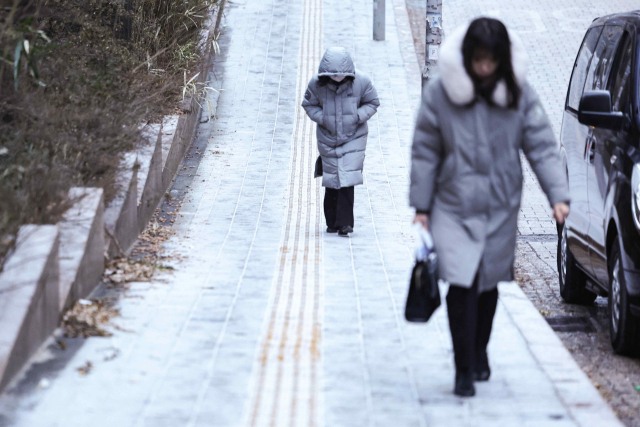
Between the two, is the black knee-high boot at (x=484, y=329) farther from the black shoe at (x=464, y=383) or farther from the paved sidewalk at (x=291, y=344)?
the black shoe at (x=464, y=383)

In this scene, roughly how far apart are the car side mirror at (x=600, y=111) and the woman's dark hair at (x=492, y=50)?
190 centimetres

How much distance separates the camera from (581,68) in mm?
7625

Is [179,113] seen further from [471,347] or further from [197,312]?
[471,347]

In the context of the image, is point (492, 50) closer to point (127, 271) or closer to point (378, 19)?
point (127, 271)

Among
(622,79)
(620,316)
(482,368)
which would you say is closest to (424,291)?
(482,368)

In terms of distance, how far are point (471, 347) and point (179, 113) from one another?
7.96 metres

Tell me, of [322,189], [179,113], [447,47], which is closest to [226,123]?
[179,113]

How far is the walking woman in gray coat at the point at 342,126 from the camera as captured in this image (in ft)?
Result: 26.8

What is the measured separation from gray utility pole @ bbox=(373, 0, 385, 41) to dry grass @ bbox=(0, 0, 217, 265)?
6845mm

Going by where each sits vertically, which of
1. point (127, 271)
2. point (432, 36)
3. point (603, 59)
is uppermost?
point (432, 36)

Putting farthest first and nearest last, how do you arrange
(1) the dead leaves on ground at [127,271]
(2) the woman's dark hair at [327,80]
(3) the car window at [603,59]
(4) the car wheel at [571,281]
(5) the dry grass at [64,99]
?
(2) the woman's dark hair at [327,80], (4) the car wheel at [571,281], (3) the car window at [603,59], (1) the dead leaves on ground at [127,271], (5) the dry grass at [64,99]

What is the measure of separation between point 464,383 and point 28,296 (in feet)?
6.75

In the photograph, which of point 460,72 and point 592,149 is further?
point 592,149

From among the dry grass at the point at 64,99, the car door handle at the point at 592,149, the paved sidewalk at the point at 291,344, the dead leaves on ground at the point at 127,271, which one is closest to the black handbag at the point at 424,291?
the paved sidewalk at the point at 291,344
